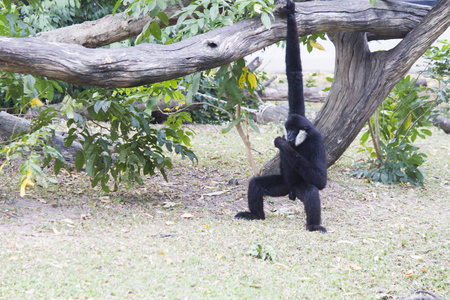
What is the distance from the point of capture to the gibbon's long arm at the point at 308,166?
4.86m

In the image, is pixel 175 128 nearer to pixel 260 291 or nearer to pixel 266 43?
pixel 266 43

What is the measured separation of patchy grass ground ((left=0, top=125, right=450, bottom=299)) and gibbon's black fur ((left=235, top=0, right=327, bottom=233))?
29cm

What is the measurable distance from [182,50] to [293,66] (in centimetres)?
138

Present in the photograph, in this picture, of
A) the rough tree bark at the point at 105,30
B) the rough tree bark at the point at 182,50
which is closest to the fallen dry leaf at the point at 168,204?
the rough tree bark at the point at 182,50

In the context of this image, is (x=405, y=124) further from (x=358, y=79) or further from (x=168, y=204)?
(x=168, y=204)

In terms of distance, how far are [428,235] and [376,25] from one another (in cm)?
268

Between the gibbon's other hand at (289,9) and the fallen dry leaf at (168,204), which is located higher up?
the gibbon's other hand at (289,9)

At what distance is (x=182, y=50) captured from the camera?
4.46m

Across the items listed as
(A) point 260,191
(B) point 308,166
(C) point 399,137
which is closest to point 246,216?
(A) point 260,191

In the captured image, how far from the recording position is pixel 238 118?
592cm

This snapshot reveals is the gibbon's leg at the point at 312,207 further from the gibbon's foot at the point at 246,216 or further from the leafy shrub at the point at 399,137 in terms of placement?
the leafy shrub at the point at 399,137

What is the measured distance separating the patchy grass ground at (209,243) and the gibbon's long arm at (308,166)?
581mm

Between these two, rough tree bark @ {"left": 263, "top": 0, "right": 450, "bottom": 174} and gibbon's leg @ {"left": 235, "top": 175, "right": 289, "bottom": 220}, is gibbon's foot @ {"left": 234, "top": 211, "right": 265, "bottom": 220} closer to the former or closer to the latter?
gibbon's leg @ {"left": 235, "top": 175, "right": 289, "bottom": 220}

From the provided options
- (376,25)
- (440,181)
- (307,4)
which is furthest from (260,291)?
(440,181)
